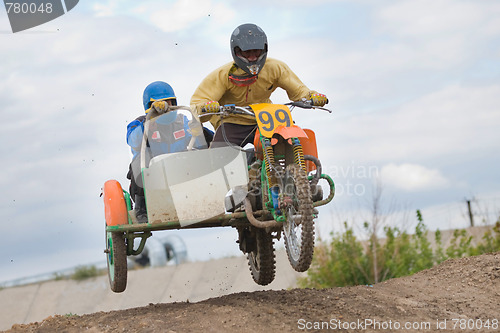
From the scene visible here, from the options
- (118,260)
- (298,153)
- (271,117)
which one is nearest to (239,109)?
(271,117)

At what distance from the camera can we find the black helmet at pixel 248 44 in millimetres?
7270

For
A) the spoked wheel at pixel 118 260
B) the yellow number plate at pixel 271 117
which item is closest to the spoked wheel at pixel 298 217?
the yellow number plate at pixel 271 117

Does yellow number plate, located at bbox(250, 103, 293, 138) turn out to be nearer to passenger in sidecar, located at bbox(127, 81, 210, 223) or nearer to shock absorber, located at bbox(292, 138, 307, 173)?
shock absorber, located at bbox(292, 138, 307, 173)

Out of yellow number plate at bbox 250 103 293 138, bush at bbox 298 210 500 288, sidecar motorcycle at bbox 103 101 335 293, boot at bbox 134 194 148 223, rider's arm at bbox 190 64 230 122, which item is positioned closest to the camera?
sidecar motorcycle at bbox 103 101 335 293

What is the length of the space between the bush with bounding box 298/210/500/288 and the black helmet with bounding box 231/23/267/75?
30.3ft

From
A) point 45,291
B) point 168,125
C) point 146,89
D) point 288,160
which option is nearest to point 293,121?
point 288,160

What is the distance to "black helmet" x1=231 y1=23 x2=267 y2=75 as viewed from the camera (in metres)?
7.27

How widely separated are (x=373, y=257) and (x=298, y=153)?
32.5ft

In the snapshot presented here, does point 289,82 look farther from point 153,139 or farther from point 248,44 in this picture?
point 153,139

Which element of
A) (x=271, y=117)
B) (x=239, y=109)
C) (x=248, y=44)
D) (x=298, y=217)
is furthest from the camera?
(x=248, y=44)

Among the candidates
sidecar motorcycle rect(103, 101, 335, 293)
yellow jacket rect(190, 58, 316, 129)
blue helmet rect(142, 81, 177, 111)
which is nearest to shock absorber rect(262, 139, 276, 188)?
sidecar motorcycle rect(103, 101, 335, 293)

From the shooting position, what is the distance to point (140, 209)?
7.97 m

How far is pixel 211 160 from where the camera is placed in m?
7.45

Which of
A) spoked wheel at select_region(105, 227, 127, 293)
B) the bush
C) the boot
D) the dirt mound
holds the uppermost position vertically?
the boot
